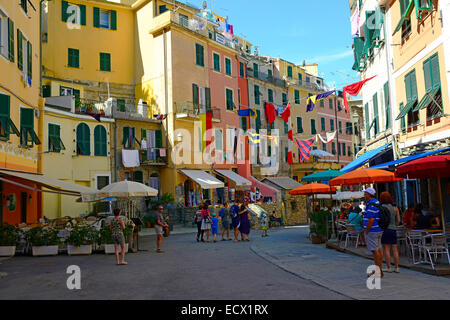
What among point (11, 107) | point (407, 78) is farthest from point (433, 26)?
point (11, 107)

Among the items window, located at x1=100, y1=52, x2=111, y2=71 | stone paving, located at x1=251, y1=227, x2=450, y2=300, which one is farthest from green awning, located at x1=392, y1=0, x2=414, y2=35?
window, located at x1=100, y1=52, x2=111, y2=71

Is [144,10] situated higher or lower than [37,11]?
higher

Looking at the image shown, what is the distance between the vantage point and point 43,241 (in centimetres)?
1339

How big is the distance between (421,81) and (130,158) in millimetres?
18185

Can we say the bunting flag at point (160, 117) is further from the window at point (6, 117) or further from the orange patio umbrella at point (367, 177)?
the orange patio umbrella at point (367, 177)

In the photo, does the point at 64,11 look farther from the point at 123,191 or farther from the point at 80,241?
the point at 80,241

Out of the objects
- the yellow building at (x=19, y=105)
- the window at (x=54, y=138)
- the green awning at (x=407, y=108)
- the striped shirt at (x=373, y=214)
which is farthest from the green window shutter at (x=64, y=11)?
the striped shirt at (x=373, y=214)

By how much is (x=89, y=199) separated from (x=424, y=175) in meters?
10.8

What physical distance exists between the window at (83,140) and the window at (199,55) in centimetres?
1098

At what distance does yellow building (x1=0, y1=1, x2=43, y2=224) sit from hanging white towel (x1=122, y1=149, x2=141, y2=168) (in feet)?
24.5

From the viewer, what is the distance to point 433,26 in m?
13.4

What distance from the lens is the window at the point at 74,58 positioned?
30.0 m
